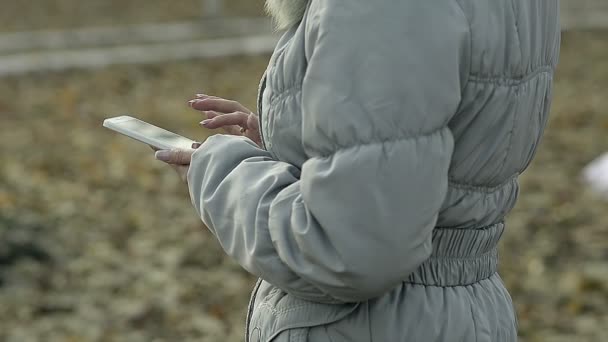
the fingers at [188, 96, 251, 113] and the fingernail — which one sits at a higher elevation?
the fingernail

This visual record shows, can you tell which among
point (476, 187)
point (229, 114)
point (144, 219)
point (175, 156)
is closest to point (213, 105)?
point (229, 114)

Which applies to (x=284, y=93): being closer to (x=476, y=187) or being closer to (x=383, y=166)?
(x=383, y=166)

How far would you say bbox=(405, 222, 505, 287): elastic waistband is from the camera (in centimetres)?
156

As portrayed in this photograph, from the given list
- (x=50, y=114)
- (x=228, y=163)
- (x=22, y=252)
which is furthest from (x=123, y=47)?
(x=228, y=163)

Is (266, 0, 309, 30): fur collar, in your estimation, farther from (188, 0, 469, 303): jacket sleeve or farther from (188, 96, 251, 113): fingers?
(188, 96, 251, 113): fingers

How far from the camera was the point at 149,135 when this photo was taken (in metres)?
1.74

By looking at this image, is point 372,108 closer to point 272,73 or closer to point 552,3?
point 272,73

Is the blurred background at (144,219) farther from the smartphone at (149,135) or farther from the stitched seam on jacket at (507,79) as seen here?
the stitched seam on jacket at (507,79)

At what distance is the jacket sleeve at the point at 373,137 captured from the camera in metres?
1.30

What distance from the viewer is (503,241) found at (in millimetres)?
4883

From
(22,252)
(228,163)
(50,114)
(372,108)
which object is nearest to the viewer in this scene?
(372,108)

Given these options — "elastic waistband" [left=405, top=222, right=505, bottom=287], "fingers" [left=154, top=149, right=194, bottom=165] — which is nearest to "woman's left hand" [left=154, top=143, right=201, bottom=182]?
"fingers" [left=154, top=149, right=194, bottom=165]

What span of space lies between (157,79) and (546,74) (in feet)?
25.6

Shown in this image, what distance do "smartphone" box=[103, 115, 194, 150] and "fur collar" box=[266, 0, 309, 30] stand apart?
0.95 feet
